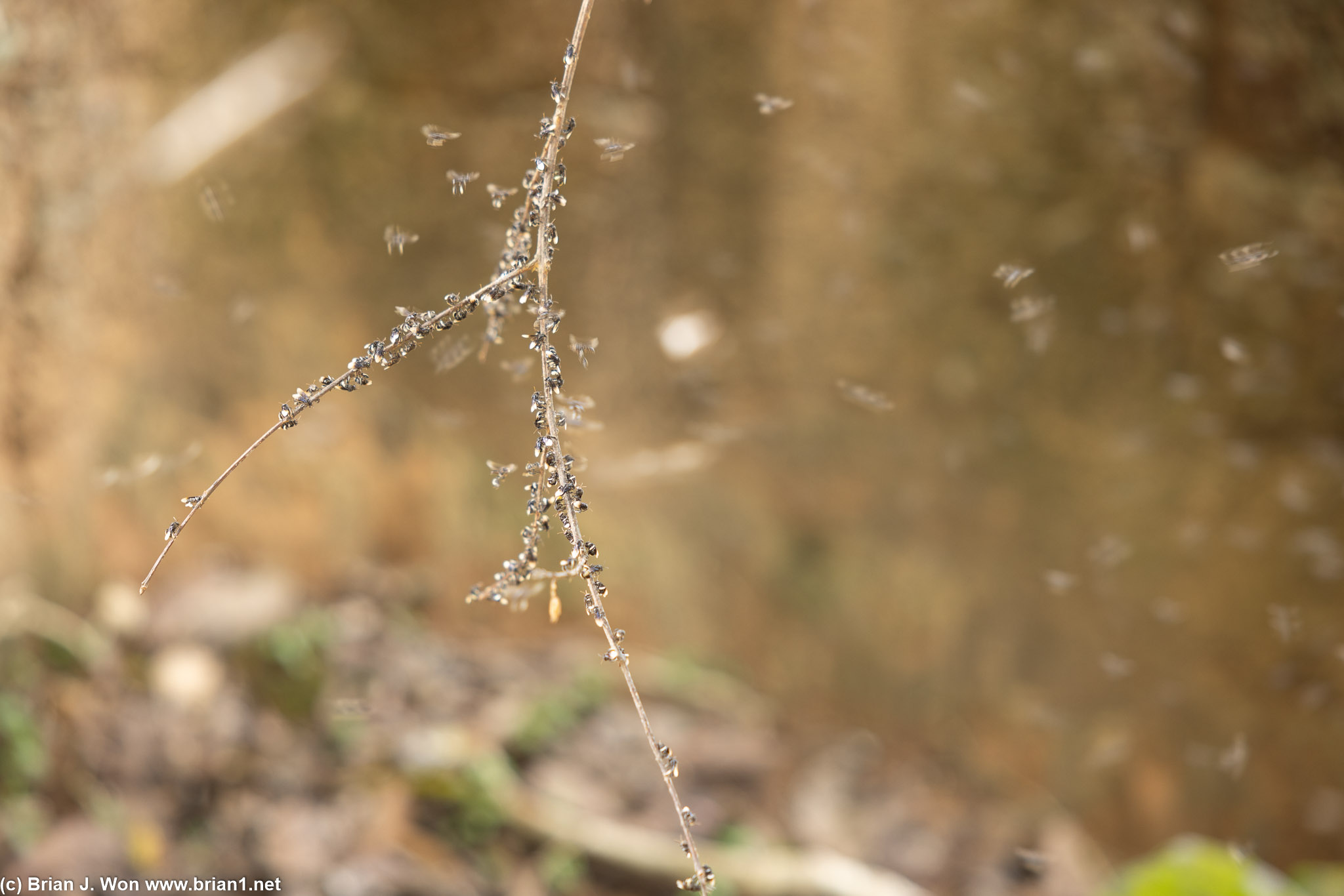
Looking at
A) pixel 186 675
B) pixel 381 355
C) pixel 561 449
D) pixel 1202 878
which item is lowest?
pixel 1202 878

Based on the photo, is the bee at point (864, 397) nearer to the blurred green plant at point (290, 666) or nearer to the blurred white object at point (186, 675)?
the blurred green plant at point (290, 666)

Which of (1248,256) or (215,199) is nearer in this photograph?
(1248,256)

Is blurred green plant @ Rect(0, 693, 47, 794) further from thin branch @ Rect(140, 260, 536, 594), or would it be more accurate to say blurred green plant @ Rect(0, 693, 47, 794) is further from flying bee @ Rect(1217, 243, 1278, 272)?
flying bee @ Rect(1217, 243, 1278, 272)

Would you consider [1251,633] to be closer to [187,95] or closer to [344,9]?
[344,9]

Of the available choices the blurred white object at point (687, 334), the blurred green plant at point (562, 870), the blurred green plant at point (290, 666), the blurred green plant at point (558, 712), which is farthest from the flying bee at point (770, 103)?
the blurred green plant at point (290, 666)

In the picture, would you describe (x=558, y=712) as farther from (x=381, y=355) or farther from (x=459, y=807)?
(x=381, y=355)

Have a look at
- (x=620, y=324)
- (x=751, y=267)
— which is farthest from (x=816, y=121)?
(x=620, y=324)

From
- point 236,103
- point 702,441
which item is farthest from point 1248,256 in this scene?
point 236,103
